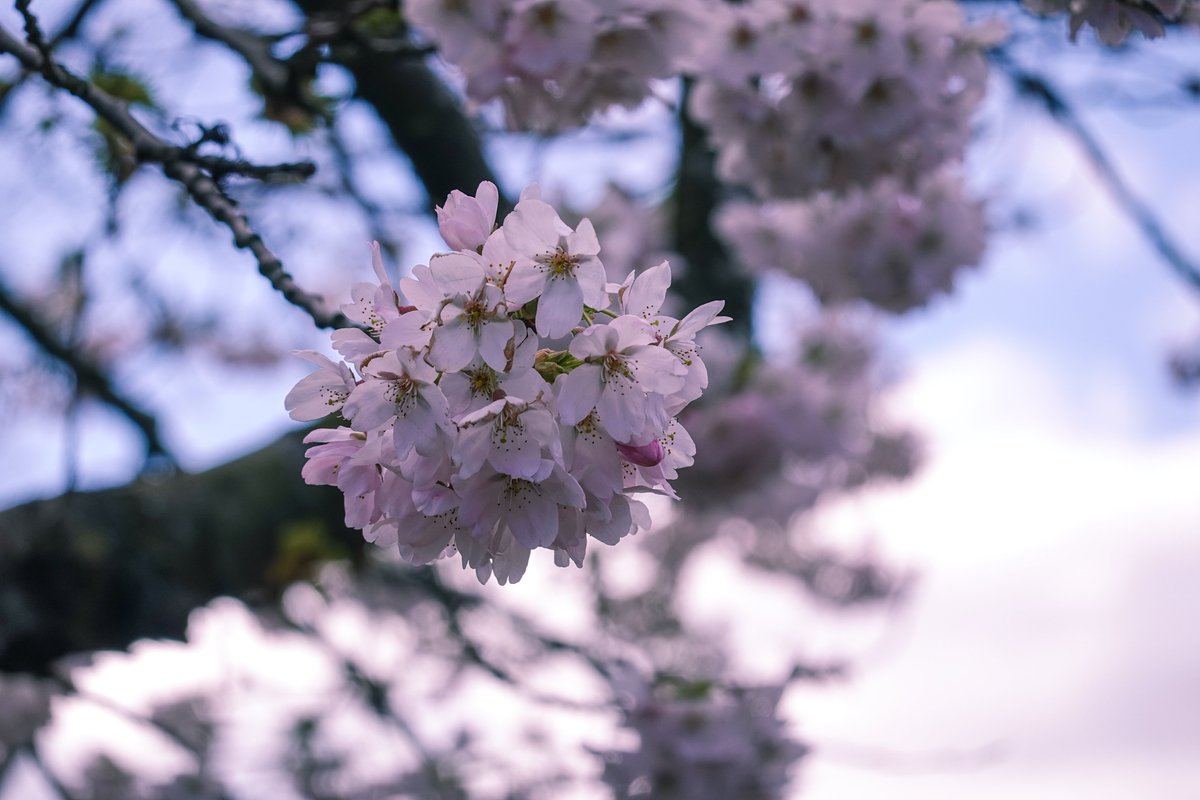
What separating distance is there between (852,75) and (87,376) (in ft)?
6.62

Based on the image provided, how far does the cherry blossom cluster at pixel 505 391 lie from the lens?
877 mm

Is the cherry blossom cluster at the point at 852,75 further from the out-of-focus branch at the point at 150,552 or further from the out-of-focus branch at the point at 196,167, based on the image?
the out-of-focus branch at the point at 150,552

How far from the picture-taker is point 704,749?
217 cm

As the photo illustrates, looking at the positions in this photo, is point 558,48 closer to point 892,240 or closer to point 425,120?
point 425,120

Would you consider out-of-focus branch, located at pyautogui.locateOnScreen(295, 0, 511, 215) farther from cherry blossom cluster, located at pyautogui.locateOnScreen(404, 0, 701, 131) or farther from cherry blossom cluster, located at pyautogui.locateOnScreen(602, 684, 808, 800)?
cherry blossom cluster, located at pyautogui.locateOnScreen(602, 684, 808, 800)

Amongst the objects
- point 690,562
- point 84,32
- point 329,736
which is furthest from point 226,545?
point 690,562

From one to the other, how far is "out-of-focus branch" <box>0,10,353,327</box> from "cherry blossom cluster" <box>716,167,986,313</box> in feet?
5.29

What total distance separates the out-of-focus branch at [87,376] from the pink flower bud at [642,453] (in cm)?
194

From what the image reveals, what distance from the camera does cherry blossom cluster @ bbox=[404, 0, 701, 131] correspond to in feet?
5.68

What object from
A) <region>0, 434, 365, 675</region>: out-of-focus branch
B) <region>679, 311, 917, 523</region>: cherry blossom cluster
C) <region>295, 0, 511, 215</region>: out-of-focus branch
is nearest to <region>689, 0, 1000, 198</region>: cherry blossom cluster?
<region>295, 0, 511, 215</region>: out-of-focus branch

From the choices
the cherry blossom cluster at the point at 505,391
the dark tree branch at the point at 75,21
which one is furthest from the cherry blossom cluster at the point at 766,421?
the cherry blossom cluster at the point at 505,391

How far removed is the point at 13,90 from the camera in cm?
196

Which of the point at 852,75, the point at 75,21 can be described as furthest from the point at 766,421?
the point at 75,21

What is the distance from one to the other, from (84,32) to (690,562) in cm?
819
